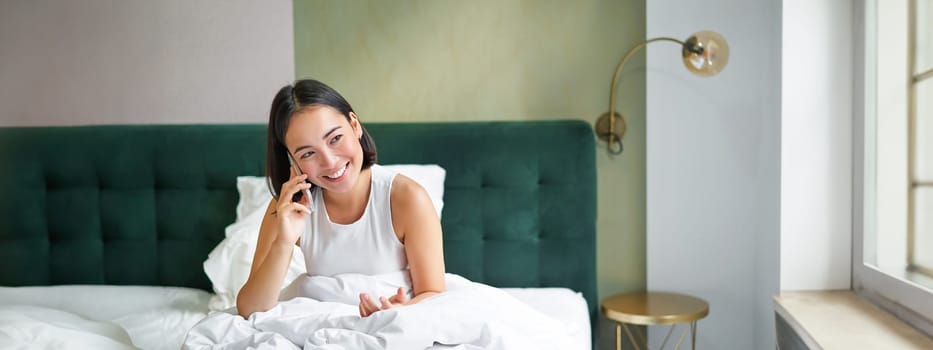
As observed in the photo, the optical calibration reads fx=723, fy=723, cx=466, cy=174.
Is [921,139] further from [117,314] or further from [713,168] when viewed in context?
[117,314]

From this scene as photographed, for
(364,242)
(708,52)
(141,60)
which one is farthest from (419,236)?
(141,60)

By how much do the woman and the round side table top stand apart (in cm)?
97

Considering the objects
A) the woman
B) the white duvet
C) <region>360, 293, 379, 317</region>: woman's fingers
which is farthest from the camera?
the woman

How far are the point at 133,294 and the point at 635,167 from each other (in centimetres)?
193

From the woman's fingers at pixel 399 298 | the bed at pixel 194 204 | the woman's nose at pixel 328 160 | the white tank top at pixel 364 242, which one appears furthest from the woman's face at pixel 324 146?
the bed at pixel 194 204

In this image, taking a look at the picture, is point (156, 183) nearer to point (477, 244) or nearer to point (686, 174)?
point (477, 244)

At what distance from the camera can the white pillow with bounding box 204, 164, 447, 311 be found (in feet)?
7.96

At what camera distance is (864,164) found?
A: 2.23 meters

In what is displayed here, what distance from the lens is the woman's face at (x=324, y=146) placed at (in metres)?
1.60

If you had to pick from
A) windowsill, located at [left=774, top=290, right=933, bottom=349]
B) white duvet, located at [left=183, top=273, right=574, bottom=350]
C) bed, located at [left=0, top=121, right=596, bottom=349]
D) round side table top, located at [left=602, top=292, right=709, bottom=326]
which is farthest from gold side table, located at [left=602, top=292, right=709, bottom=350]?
white duvet, located at [left=183, top=273, right=574, bottom=350]

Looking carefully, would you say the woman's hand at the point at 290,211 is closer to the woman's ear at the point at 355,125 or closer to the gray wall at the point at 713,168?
the woman's ear at the point at 355,125

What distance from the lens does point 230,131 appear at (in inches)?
111

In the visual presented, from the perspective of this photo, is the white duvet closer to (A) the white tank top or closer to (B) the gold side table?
(A) the white tank top

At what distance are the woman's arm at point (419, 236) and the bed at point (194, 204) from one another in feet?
2.85
